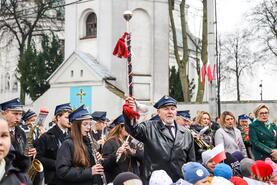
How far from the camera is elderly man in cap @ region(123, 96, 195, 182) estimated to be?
6230mm

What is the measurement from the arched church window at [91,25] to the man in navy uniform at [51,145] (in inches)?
1036

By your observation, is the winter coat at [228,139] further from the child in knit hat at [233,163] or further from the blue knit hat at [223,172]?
the blue knit hat at [223,172]

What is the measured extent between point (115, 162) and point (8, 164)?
4.47 meters

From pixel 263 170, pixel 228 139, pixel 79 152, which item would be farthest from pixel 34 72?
pixel 263 170

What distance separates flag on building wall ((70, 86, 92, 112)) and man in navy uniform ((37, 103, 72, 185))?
24.2 meters

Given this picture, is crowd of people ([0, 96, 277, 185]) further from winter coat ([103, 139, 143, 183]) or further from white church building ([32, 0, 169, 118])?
white church building ([32, 0, 169, 118])

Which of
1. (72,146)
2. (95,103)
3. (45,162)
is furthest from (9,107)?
(95,103)

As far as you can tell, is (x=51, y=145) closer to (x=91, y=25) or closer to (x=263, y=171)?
(x=263, y=171)

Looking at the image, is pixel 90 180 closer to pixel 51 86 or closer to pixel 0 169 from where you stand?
pixel 0 169

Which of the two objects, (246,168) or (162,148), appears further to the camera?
(246,168)

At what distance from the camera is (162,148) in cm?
625

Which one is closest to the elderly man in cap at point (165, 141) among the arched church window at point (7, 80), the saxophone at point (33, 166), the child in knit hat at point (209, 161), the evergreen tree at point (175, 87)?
the child in knit hat at point (209, 161)

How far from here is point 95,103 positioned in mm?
31672

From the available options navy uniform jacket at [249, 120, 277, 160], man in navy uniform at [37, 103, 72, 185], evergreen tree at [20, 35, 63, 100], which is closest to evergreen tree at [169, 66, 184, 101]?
evergreen tree at [20, 35, 63, 100]
